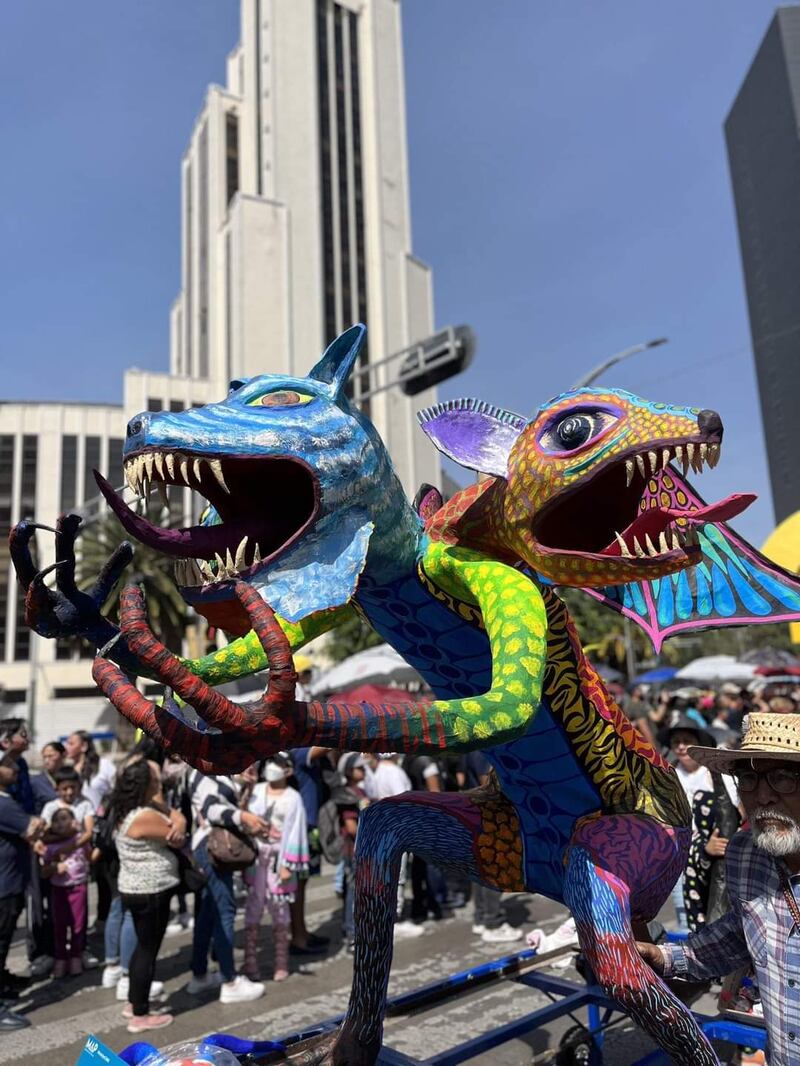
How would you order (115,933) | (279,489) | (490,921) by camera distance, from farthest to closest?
(490,921), (115,933), (279,489)

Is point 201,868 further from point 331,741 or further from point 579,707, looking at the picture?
point 331,741

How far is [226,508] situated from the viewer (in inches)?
98.0

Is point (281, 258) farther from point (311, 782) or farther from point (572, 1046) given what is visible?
point (572, 1046)

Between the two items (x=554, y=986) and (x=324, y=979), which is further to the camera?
(x=324, y=979)

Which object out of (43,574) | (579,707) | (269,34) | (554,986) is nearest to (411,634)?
(579,707)

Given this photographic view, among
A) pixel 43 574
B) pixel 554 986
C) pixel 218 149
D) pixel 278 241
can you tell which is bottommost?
pixel 554 986

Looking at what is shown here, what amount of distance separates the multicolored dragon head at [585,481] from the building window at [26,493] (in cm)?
3908

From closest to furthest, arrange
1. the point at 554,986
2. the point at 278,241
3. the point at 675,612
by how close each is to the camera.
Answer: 1. the point at 675,612
2. the point at 554,986
3. the point at 278,241

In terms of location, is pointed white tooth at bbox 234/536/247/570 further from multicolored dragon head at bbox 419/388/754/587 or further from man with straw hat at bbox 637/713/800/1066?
man with straw hat at bbox 637/713/800/1066

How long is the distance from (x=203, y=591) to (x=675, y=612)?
1936 millimetres

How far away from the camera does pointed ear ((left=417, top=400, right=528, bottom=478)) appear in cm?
283

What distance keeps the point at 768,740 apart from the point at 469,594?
3.05 ft

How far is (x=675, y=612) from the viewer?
10.8 ft

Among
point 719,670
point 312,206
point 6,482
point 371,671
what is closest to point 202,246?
point 312,206
